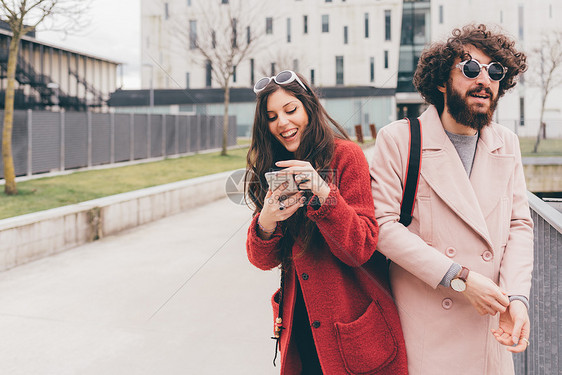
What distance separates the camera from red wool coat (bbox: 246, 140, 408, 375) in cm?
161

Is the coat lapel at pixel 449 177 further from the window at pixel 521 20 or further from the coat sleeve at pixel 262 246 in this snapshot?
the window at pixel 521 20

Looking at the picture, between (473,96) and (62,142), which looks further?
(62,142)

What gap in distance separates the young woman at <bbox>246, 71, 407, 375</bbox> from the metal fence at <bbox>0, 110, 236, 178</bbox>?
739 centimetres

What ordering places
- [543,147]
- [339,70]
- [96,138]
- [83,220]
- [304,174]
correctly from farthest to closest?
[543,147] → [96,138] → [83,220] → [339,70] → [304,174]

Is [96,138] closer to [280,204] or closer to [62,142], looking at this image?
[62,142]

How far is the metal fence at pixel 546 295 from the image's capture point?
219cm

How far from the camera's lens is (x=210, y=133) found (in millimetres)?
21922

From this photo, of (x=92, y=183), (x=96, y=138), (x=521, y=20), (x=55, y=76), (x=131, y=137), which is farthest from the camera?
(x=55, y=76)

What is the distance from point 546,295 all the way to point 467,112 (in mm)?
1107

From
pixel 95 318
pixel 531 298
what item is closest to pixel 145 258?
pixel 95 318

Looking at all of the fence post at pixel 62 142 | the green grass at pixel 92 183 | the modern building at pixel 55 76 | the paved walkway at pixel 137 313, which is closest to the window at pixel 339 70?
the paved walkway at pixel 137 313

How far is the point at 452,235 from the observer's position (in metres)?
1.62

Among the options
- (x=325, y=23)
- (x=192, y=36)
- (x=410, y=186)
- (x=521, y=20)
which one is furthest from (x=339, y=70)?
(x=521, y=20)

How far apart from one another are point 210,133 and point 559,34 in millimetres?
15444
